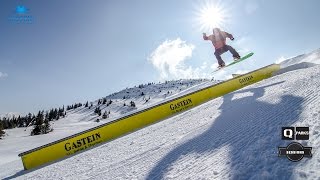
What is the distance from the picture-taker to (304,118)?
5.84 metres

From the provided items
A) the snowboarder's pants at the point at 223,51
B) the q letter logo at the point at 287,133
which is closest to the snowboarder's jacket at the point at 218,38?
the snowboarder's pants at the point at 223,51

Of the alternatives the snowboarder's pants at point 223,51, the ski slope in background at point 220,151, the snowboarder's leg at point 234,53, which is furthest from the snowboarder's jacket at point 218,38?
the ski slope in background at point 220,151

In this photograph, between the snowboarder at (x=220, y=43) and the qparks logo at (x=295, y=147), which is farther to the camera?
the snowboarder at (x=220, y=43)

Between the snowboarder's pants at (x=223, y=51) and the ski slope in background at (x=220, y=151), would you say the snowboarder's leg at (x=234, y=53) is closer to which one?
the snowboarder's pants at (x=223, y=51)

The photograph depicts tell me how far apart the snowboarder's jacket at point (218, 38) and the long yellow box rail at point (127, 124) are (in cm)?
291

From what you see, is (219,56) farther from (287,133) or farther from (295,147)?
(295,147)

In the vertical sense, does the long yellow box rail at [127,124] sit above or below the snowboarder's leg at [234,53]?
below

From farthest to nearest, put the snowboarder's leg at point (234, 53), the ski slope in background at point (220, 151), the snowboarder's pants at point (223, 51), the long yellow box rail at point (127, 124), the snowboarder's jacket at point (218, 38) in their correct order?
1. the snowboarder's leg at point (234, 53)
2. the snowboarder's pants at point (223, 51)
3. the snowboarder's jacket at point (218, 38)
4. the long yellow box rail at point (127, 124)
5. the ski slope in background at point (220, 151)

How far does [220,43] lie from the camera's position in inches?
711

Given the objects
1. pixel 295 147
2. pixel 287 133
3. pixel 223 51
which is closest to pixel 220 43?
pixel 223 51

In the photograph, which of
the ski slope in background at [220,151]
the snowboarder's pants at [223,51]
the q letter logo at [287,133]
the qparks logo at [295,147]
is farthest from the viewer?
the snowboarder's pants at [223,51]

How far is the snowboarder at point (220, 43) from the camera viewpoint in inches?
707

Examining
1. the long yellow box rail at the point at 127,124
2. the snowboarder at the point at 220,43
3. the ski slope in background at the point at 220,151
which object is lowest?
the ski slope in background at the point at 220,151

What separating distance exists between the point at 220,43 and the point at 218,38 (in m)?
0.34
